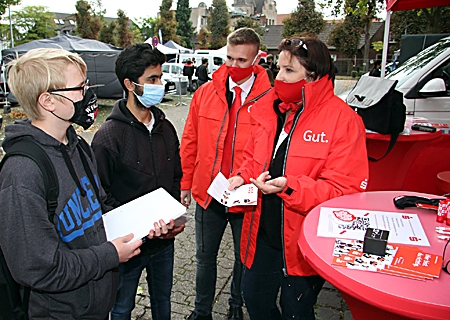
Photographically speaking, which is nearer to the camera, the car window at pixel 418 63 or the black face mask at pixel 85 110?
the black face mask at pixel 85 110

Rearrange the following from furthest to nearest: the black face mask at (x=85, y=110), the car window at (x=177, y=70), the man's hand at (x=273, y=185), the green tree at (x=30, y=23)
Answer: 1. the green tree at (x=30, y=23)
2. the car window at (x=177, y=70)
3. the man's hand at (x=273, y=185)
4. the black face mask at (x=85, y=110)

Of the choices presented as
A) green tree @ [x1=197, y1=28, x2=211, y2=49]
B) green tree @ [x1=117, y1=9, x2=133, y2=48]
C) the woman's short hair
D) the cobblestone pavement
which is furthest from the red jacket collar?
green tree @ [x1=197, y1=28, x2=211, y2=49]

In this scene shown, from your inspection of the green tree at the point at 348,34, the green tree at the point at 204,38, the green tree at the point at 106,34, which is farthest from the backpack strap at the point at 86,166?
the green tree at the point at 204,38

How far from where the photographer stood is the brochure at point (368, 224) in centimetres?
180

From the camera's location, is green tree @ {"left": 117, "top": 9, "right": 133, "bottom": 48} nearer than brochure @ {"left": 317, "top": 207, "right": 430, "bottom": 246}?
No

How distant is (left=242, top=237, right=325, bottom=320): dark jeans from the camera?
227cm

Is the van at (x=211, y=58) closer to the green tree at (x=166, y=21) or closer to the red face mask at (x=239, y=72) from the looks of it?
the green tree at (x=166, y=21)

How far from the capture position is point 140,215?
2.09 metres

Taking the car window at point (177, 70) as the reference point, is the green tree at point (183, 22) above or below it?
above

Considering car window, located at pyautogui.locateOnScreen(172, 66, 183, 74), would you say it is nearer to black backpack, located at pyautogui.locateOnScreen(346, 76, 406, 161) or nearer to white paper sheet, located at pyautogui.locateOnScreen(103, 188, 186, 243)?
black backpack, located at pyautogui.locateOnScreen(346, 76, 406, 161)

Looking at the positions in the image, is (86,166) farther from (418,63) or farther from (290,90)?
(418,63)

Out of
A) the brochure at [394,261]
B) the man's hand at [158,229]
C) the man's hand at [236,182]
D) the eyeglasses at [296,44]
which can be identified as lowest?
the man's hand at [158,229]

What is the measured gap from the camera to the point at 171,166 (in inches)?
106

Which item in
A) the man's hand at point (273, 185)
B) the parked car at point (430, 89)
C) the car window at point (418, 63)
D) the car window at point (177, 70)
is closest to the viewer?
the man's hand at point (273, 185)
